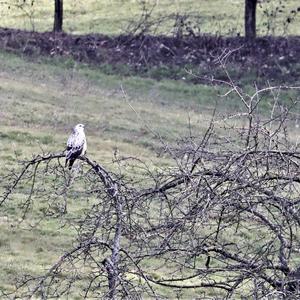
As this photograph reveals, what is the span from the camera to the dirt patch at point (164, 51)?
29.2m

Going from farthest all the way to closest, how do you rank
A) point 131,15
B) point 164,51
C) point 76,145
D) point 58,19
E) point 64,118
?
point 131,15 → point 58,19 → point 164,51 → point 64,118 → point 76,145

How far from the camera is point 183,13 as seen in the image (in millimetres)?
36438

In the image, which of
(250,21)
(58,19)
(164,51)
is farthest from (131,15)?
(164,51)

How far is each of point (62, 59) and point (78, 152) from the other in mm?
17292

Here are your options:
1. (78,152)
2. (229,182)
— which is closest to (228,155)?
(229,182)

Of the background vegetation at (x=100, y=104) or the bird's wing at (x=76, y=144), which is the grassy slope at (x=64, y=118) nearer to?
the background vegetation at (x=100, y=104)

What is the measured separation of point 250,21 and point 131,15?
6.28 meters

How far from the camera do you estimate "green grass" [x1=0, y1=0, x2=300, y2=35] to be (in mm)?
34312

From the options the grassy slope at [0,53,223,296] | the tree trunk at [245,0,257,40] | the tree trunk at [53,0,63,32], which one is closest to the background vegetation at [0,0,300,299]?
the grassy slope at [0,53,223,296]

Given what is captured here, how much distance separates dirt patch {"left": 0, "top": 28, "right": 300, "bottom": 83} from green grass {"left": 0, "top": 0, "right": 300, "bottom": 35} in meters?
1.68

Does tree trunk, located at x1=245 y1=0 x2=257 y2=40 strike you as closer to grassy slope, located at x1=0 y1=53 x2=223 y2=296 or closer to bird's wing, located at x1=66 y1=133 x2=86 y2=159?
grassy slope, located at x1=0 y1=53 x2=223 y2=296

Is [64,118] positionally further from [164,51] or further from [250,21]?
[250,21]

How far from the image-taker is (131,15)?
37438mm

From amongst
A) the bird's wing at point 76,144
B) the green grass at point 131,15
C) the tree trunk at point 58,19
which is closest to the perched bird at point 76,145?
the bird's wing at point 76,144
